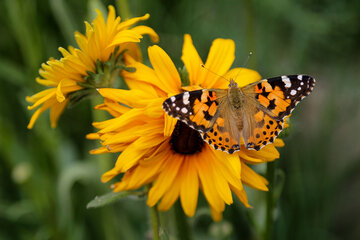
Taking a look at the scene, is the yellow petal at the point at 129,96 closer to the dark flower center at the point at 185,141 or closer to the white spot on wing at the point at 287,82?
the dark flower center at the point at 185,141

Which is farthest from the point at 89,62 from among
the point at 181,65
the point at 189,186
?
Answer: the point at 181,65

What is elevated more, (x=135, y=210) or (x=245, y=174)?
(x=245, y=174)

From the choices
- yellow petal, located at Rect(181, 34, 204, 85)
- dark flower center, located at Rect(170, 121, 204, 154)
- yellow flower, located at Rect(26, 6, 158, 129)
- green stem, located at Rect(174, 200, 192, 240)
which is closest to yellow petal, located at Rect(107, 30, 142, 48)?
yellow flower, located at Rect(26, 6, 158, 129)

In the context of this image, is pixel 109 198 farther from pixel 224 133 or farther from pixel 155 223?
pixel 224 133

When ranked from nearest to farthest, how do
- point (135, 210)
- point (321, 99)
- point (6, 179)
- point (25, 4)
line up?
point (25, 4)
point (135, 210)
point (6, 179)
point (321, 99)

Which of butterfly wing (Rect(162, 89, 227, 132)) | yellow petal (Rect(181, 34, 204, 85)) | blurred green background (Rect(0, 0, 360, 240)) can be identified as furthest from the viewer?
blurred green background (Rect(0, 0, 360, 240))

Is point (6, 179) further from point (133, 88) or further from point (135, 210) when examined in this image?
point (133, 88)

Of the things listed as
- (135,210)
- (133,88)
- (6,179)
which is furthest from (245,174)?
(6,179)

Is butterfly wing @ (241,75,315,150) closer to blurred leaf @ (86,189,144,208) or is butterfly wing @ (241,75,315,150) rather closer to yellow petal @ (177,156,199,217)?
yellow petal @ (177,156,199,217)
